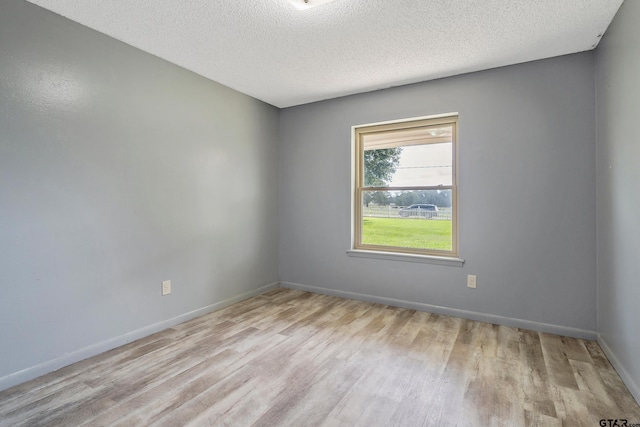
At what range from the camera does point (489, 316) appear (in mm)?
3027

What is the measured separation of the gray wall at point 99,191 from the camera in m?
1.99

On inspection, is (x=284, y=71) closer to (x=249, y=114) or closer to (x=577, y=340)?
(x=249, y=114)

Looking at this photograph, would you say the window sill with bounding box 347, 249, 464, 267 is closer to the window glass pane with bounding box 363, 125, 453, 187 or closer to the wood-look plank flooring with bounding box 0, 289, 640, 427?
the wood-look plank flooring with bounding box 0, 289, 640, 427

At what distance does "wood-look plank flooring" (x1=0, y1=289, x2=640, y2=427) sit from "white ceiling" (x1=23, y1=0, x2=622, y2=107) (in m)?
2.42

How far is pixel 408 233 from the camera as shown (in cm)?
358

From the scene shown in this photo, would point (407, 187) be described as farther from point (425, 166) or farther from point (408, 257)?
point (408, 257)

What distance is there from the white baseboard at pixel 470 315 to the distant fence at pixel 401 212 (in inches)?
37.2

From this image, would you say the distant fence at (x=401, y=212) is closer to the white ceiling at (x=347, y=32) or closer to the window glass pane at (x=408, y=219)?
the window glass pane at (x=408, y=219)

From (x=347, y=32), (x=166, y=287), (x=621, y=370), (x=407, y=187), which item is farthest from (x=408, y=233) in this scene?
(x=166, y=287)

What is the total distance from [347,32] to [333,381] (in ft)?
8.07

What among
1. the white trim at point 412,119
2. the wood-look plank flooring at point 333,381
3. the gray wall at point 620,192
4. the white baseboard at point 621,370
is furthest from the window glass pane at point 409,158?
the white baseboard at point 621,370

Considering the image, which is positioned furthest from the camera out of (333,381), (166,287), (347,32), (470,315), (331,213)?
(331,213)

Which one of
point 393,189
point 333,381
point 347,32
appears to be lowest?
point 333,381

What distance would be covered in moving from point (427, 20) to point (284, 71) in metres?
1.38
